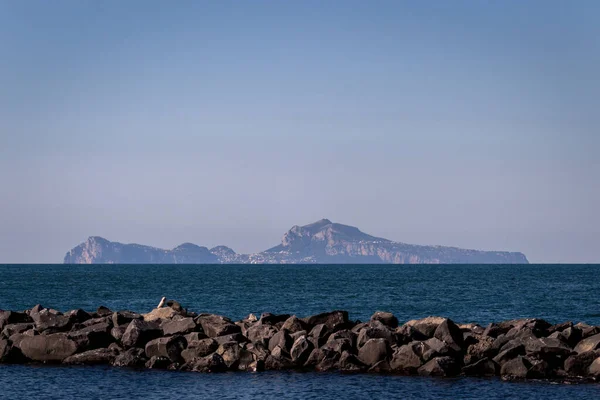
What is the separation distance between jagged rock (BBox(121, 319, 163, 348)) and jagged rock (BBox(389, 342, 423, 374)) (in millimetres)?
12641

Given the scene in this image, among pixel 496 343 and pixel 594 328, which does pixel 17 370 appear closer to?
pixel 496 343

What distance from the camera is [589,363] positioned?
38406mm

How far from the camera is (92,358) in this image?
43438 millimetres

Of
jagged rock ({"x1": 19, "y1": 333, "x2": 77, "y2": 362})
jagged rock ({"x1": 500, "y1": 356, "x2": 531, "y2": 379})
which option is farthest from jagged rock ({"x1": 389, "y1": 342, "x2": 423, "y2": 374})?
jagged rock ({"x1": 19, "y1": 333, "x2": 77, "y2": 362})

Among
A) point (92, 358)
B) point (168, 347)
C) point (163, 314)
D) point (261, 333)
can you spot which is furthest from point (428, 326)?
point (92, 358)

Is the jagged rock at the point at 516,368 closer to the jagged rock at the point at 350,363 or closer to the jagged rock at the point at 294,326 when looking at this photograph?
the jagged rock at the point at 350,363

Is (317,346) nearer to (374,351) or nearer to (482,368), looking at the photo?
(374,351)

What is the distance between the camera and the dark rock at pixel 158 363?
41750 millimetres

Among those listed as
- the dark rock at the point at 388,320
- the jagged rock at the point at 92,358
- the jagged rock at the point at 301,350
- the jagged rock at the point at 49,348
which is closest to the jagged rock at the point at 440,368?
the jagged rock at the point at 301,350

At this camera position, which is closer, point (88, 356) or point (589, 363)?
point (589, 363)

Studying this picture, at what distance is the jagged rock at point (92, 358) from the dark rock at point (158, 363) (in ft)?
8.02

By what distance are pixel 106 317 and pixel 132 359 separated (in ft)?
23.7

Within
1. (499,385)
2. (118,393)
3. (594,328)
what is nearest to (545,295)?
(594,328)

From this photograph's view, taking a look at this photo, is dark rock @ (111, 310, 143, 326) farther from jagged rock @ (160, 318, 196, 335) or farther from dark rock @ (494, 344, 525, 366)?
dark rock @ (494, 344, 525, 366)
